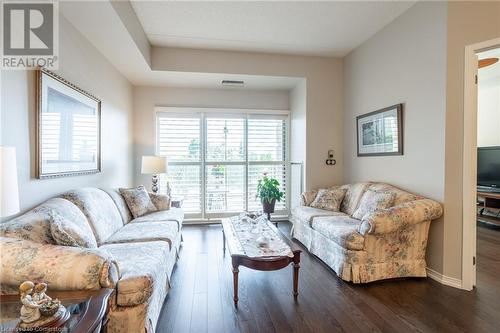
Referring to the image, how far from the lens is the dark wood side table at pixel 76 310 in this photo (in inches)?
38.7

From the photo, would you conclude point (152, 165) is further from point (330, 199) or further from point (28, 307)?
point (28, 307)

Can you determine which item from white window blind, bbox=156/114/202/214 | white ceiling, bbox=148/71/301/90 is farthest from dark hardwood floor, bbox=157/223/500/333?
white ceiling, bbox=148/71/301/90

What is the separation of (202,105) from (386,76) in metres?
3.14

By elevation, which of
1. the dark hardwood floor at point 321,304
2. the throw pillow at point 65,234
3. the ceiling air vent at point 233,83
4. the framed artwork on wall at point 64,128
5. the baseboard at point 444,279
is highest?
the ceiling air vent at point 233,83

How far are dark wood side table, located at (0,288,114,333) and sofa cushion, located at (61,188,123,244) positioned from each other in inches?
43.8

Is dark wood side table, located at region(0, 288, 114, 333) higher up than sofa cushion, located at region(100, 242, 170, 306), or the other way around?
dark wood side table, located at region(0, 288, 114, 333)

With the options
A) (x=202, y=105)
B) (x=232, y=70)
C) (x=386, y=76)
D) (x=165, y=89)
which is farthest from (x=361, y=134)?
(x=165, y=89)

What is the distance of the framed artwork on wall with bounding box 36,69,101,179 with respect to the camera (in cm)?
205

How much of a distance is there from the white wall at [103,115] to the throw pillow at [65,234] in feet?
1.46

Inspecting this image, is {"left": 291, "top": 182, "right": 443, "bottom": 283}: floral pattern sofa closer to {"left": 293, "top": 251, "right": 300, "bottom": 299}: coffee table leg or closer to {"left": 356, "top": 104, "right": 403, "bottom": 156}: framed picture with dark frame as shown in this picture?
{"left": 293, "top": 251, "right": 300, "bottom": 299}: coffee table leg

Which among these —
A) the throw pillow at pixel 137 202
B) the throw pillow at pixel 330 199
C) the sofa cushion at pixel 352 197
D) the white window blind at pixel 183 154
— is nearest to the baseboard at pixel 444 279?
the sofa cushion at pixel 352 197

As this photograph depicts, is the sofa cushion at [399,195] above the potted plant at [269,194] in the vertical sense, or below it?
above

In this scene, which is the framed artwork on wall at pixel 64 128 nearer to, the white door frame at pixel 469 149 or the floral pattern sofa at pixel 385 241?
the floral pattern sofa at pixel 385 241

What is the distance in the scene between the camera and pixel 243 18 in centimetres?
311
